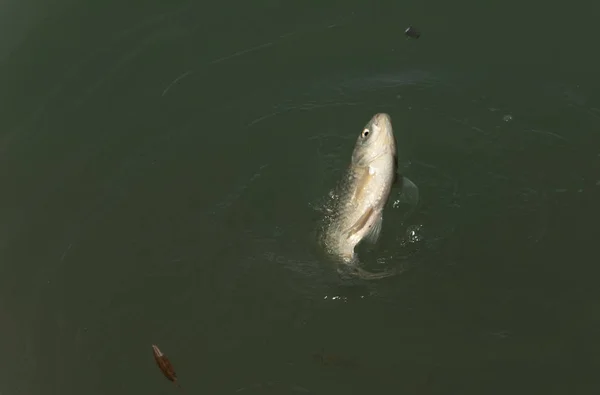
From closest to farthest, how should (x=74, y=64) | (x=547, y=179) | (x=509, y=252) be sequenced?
(x=509, y=252), (x=547, y=179), (x=74, y=64)

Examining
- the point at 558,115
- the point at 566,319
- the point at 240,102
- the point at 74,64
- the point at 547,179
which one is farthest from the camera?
the point at 74,64

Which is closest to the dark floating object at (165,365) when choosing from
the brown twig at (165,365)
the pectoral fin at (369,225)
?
the brown twig at (165,365)

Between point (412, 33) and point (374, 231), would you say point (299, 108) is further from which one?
point (374, 231)

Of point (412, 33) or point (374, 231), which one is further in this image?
point (412, 33)

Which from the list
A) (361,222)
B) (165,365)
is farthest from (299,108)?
(165,365)

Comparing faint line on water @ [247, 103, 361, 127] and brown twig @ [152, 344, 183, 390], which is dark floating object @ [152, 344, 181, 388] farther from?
faint line on water @ [247, 103, 361, 127]

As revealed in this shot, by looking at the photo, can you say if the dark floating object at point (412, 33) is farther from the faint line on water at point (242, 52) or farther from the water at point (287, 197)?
the faint line on water at point (242, 52)

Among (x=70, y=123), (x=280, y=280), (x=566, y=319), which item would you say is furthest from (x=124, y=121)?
(x=566, y=319)

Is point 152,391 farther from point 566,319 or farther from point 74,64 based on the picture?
point 74,64

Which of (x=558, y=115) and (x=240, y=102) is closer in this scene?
(x=558, y=115)
